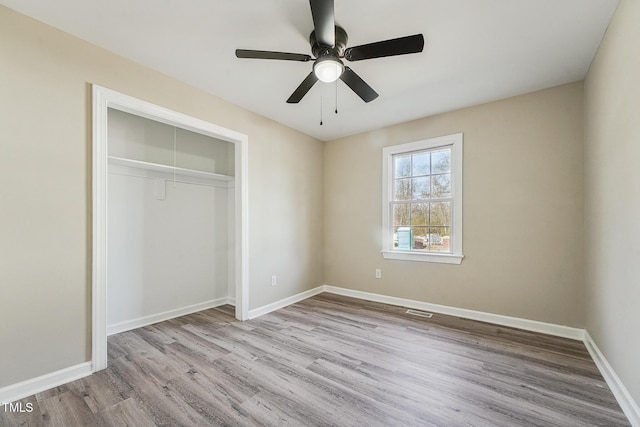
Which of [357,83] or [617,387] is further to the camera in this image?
[357,83]

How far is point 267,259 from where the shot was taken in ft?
12.3

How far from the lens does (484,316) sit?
3293mm

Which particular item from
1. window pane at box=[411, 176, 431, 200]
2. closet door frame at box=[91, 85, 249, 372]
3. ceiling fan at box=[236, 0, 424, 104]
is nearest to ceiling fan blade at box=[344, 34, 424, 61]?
ceiling fan at box=[236, 0, 424, 104]

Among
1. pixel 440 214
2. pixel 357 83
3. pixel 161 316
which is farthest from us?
pixel 440 214

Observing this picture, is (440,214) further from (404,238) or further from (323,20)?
(323,20)

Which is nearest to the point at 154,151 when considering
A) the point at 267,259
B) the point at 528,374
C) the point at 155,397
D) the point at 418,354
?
the point at 267,259

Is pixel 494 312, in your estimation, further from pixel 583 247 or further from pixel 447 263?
pixel 583 247

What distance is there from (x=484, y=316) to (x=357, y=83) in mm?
3042

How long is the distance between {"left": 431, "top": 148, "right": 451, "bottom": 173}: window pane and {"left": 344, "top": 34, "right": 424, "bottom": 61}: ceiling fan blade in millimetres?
2185

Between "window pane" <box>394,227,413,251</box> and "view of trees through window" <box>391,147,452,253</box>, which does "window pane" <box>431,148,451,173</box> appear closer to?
"view of trees through window" <box>391,147,452,253</box>

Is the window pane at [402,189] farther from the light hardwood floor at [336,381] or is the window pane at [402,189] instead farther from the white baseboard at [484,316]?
the light hardwood floor at [336,381]

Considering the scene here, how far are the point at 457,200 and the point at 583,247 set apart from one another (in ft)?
4.18

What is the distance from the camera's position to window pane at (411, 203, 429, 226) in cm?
380

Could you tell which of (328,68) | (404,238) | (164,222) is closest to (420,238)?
(404,238)
